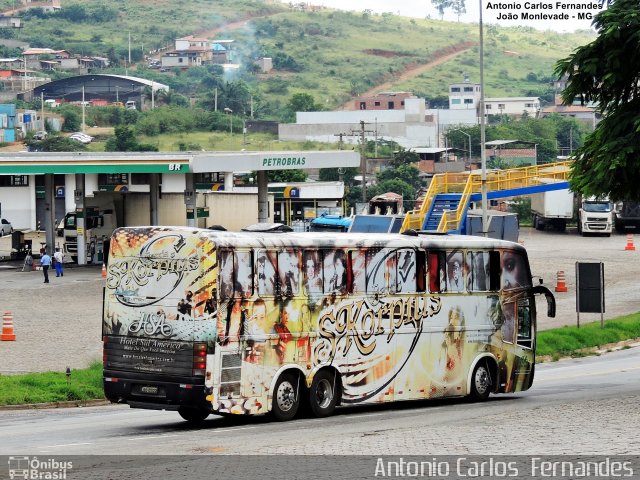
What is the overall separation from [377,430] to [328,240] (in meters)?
4.06

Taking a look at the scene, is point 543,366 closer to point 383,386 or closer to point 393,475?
point 383,386

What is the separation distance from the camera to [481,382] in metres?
26.4

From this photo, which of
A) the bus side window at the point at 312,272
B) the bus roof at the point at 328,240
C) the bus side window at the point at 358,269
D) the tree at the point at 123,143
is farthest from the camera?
the tree at the point at 123,143

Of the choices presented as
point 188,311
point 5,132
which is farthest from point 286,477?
point 5,132

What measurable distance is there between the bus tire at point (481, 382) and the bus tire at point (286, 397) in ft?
16.4

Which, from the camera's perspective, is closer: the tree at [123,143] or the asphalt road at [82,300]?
the asphalt road at [82,300]

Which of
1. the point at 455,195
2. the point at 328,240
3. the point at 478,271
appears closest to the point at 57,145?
the point at 455,195

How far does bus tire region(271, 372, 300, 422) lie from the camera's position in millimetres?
22125

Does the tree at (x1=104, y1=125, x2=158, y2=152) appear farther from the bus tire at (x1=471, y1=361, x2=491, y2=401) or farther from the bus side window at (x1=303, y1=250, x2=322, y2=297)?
the bus side window at (x1=303, y1=250, x2=322, y2=297)

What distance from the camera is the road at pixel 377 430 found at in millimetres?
17906

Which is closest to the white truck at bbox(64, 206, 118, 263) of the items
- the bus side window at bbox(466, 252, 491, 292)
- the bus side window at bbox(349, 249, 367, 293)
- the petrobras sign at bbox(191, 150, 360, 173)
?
the petrobras sign at bbox(191, 150, 360, 173)

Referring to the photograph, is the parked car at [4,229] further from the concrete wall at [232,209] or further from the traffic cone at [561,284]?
the traffic cone at [561,284]

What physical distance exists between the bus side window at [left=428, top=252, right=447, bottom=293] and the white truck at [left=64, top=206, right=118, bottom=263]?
45300 millimetres

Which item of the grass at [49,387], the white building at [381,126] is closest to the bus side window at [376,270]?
the grass at [49,387]
